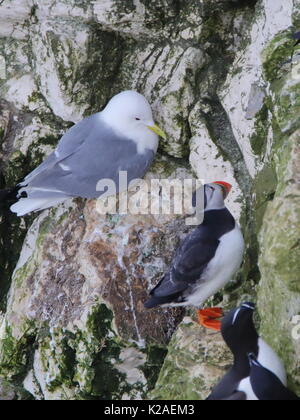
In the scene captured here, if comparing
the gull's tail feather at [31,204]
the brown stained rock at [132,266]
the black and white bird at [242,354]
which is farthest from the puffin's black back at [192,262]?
the gull's tail feather at [31,204]

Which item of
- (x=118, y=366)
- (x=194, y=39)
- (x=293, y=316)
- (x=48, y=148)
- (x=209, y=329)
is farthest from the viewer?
(x=48, y=148)

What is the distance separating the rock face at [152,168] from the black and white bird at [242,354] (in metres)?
0.49

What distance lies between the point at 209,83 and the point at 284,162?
1.59 meters

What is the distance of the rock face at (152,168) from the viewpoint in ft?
17.3

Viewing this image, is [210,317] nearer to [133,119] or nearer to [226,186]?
[226,186]

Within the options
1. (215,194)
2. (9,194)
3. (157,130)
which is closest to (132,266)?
(215,194)

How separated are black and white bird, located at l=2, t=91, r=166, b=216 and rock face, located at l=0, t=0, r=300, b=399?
0.80ft

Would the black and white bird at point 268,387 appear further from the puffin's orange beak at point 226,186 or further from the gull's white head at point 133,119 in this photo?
the gull's white head at point 133,119

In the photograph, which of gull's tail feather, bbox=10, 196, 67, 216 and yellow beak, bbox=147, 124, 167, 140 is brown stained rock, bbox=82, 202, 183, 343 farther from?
yellow beak, bbox=147, 124, 167, 140

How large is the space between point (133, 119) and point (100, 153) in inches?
13.4

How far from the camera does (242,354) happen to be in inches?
162

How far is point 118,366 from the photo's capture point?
17.8 feet
